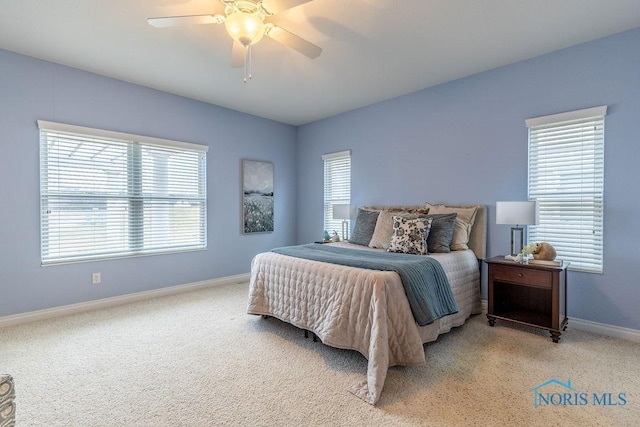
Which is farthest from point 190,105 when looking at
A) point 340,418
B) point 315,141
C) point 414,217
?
point 340,418

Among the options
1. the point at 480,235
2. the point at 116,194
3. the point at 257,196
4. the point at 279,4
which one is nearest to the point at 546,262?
the point at 480,235

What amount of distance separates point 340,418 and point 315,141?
14.2ft

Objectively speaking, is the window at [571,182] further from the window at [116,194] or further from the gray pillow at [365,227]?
the window at [116,194]

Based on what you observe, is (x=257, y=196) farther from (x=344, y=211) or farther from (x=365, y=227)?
(x=365, y=227)

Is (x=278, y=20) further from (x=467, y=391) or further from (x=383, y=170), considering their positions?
(x=467, y=391)

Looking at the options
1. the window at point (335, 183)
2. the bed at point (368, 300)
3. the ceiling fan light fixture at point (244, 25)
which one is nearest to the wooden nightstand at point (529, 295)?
the bed at point (368, 300)

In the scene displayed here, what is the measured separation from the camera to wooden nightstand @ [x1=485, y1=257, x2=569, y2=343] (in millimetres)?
2516

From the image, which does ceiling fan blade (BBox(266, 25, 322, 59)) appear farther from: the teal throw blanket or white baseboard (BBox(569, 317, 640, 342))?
white baseboard (BBox(569, 317, 640, 342))

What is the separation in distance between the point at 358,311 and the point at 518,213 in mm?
1802

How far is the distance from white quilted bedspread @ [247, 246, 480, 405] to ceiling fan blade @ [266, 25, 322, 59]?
65.3 inches

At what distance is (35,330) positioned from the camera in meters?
2.80

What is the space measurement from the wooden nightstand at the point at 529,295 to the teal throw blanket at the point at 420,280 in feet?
2.26

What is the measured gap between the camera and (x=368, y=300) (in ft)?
6.71

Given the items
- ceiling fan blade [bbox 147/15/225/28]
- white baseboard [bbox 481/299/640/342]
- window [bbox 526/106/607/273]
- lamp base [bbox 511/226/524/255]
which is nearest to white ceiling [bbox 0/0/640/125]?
ceiling fan blade [bbox 147/15/225/28]
